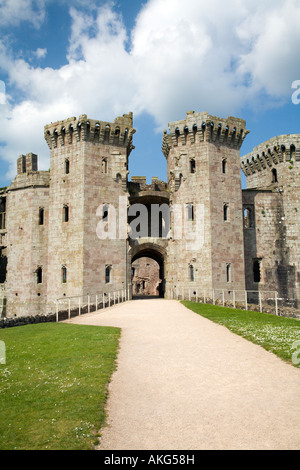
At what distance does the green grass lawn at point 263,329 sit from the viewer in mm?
10685

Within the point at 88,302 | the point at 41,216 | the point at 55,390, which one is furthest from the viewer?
the point at 41,216

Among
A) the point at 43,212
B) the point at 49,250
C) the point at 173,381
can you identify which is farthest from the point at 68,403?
the point at 43,212

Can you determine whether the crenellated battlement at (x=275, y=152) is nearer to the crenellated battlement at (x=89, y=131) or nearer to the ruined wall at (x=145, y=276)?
the crenellated battlement at (x=89, y=131)

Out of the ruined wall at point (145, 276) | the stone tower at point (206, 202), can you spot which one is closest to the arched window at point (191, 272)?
the stone tower at point (206, 202)

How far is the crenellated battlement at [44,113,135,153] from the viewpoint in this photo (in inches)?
1249

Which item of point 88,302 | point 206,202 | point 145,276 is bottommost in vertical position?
point 88,302

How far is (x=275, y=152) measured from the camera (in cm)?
3578

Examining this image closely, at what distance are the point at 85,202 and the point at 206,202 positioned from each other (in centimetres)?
992

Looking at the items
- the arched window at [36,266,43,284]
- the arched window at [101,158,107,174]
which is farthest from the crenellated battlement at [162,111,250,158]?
the arched window at [36,266,43,284]

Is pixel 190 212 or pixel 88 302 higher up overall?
pixel 190 212

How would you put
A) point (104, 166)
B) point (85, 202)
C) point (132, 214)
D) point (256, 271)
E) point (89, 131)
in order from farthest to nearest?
point (132, 214)
point (256, 271)
point (104, 166)
point (89, 131)
point (85, 202)

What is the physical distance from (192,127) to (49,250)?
15.9 m

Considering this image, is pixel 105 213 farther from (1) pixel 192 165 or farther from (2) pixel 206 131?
(2) pixel 206 131

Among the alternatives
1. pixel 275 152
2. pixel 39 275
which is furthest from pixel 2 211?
pixel 275 152
